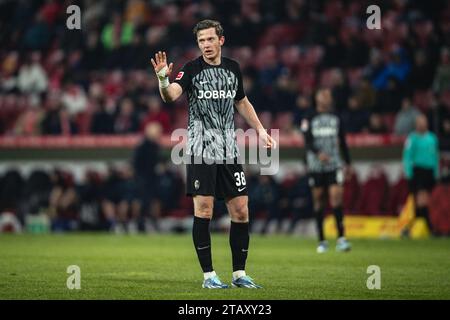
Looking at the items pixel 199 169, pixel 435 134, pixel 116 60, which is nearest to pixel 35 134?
pixel 116 60

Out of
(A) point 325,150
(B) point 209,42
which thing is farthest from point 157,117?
(B) point 209,42

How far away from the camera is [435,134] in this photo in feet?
71.8

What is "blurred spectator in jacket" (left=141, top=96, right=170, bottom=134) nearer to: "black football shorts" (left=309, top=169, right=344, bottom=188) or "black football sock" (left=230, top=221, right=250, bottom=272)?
"black football shorts" (left=309, top=169, right=344, bottom=188)

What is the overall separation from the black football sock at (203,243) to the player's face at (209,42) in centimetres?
159

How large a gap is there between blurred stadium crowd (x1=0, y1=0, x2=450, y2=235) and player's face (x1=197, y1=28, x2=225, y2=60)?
10731mm

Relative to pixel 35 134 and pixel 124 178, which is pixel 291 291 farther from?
pixel 35 134

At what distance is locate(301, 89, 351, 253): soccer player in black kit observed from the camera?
1672cm

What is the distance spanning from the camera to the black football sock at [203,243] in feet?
33.0

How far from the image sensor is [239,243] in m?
10.2

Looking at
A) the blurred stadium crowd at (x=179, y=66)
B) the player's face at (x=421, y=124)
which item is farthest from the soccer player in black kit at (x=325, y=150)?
the blurred stadium crowd at (x=179, y=66)

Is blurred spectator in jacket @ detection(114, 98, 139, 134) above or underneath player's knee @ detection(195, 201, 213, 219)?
above

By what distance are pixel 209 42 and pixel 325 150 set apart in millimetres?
7157

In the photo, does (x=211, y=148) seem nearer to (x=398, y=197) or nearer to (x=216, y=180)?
(x=216, y=180)

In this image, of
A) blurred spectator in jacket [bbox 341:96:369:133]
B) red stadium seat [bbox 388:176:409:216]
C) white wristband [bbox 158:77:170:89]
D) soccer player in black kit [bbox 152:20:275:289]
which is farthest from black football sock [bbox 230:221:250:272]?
blurred spectator in jacket [bbox 341:96:369:133]
